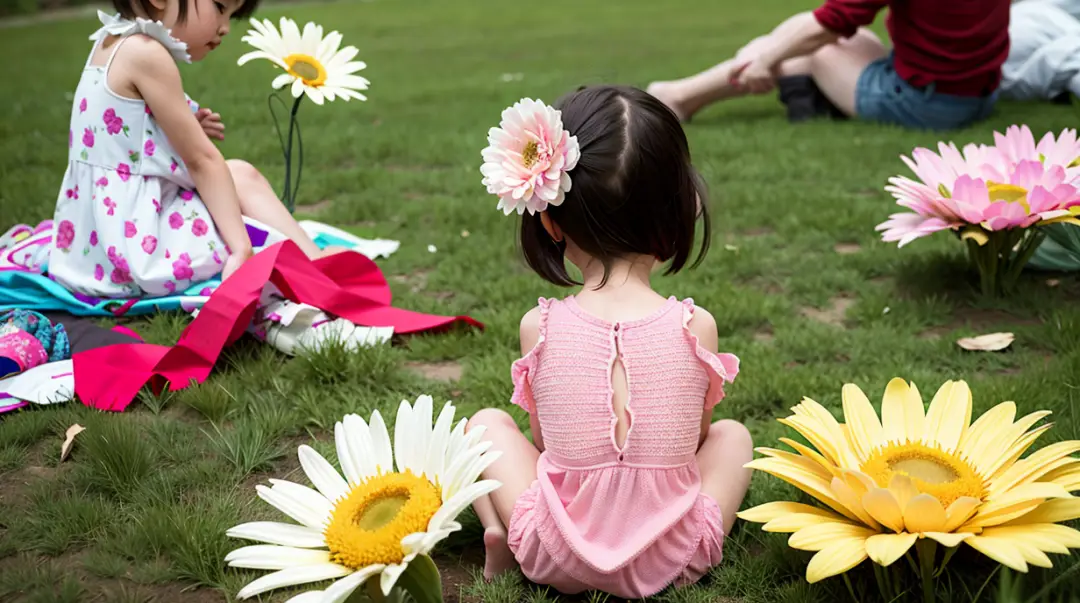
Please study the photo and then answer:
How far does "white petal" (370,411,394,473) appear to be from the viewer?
1555 millimetres

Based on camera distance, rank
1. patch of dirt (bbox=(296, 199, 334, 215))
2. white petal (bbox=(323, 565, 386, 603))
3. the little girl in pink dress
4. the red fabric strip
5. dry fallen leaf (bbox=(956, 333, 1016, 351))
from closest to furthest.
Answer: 1. white petal (bbox=(323, 565, 386, 603))
2. the little girl in pink dress
3. the red fabric strip
4. dry fallen leaf (bbox=(956, 333, 1016, 351))
5. patch of dirt (bbox=(296, 199, 334, 215))

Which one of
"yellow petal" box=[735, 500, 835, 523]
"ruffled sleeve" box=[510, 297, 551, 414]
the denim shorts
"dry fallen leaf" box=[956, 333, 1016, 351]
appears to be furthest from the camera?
the denim shorts

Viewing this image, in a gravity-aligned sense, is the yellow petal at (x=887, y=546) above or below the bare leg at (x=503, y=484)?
above

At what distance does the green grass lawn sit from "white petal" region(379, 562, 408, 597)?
0.33 m

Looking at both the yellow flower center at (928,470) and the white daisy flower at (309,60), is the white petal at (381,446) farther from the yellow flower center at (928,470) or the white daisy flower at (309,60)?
the white daisy flower at (309,60)

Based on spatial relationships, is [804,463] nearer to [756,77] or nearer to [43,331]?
[43,331]

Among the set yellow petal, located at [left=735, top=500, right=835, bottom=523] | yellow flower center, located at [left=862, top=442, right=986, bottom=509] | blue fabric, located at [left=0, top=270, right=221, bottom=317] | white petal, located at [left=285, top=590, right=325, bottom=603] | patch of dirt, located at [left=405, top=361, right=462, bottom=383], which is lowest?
patch of dirt, located at [left=405, top=361, right=462, bottom=383]

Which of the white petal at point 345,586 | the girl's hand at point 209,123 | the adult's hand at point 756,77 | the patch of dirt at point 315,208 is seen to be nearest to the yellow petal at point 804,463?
the white petal at point 345,586

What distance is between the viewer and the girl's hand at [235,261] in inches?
106

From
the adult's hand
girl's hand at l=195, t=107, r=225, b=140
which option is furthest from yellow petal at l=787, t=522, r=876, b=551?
the adult's hand

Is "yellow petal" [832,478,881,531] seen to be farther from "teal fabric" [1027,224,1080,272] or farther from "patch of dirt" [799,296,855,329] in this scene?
"teal fabric" [1027,224,1080,272]

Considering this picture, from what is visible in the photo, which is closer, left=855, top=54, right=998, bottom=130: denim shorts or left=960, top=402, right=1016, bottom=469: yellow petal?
left=960, top=402, right=1016, bottom=469: yellow petal

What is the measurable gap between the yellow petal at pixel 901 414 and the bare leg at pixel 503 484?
59cm

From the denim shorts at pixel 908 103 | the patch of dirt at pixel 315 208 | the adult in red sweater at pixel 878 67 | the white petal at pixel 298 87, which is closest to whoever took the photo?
the white petal at pixel 298 87
